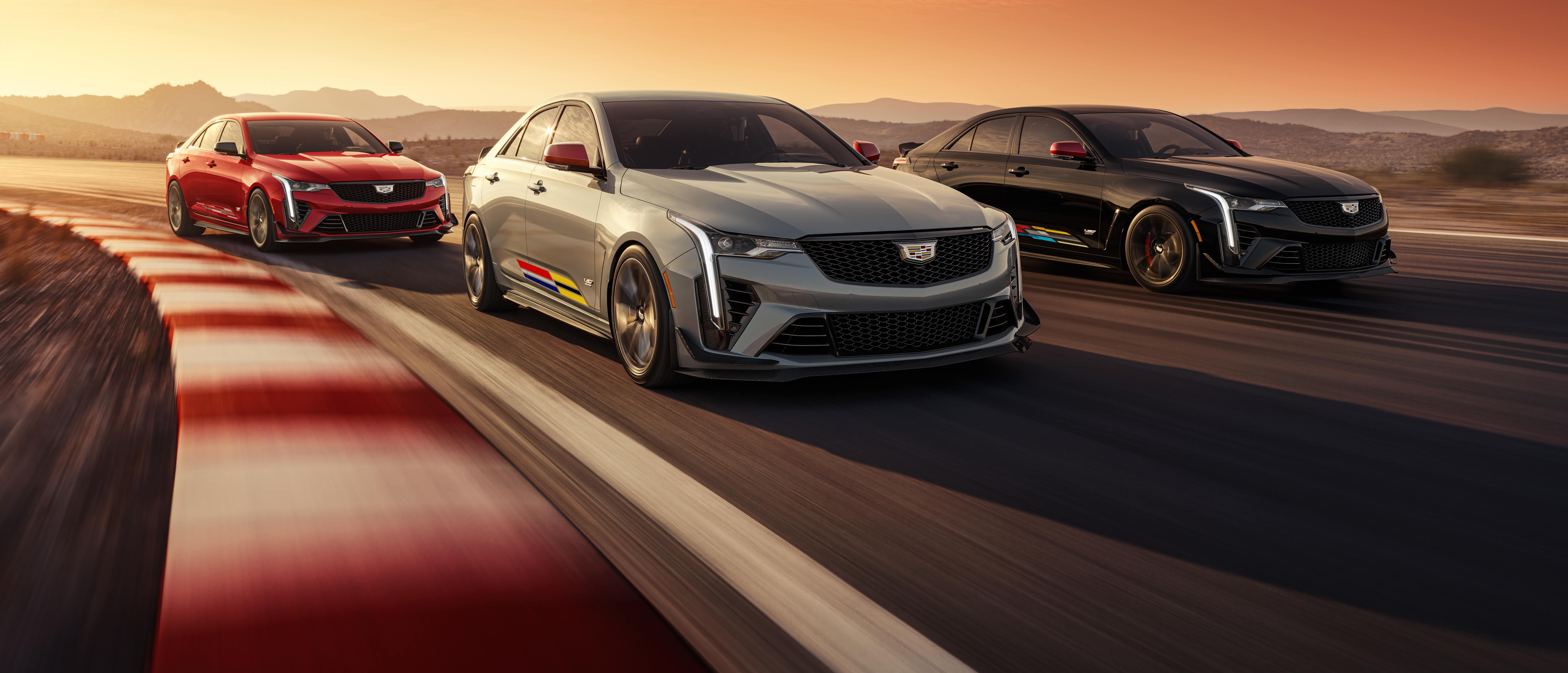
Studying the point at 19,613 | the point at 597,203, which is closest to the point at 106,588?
the point at 19,613

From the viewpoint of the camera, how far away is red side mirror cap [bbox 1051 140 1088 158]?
29.9 ft

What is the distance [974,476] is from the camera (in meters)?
4.00

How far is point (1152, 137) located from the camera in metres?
9.55

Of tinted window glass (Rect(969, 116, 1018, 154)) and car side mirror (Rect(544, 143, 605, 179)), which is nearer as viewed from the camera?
car side mirror (Rect(544, 143, 605, 179))

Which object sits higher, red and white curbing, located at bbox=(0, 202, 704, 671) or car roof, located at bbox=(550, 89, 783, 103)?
car roof, located at bbox=(550, 89, 783, 103)

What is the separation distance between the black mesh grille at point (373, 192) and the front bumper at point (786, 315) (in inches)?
297

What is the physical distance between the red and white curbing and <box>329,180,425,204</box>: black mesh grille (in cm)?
636

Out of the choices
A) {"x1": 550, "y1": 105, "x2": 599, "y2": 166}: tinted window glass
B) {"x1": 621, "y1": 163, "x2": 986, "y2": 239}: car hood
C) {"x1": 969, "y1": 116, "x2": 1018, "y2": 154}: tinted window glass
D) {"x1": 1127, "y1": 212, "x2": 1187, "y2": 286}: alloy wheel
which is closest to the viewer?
{"x1": 621, "y1": 163, "x2": 986, "y2": 239}: car hood

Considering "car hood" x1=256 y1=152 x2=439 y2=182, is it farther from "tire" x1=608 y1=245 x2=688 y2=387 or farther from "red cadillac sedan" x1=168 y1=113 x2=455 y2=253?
"tire" x1=608 y1=245 x2=688 y2=387

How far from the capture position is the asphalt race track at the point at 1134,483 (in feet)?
9.04

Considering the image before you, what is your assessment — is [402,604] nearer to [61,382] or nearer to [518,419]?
[518,419]

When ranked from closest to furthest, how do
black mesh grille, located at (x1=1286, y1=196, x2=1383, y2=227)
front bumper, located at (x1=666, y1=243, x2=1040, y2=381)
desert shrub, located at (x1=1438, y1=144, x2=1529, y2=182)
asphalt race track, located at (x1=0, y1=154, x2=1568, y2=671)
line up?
1. asphalt race track, located at (x1=0, y1=154, x2=1568, y2=671)
2. front bumper, located at (x1=666, y1=243, x2=1040, y2=381)
3. black mesh grille, located at (x1=1286, y1=196, x2=1383, y2=227)
4. desert shrub, located at (x1=1438, y1=144, x2=1529, y2=182)

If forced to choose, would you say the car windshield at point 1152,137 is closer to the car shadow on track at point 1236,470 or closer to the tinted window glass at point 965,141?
the tinted window glass at point 965,141

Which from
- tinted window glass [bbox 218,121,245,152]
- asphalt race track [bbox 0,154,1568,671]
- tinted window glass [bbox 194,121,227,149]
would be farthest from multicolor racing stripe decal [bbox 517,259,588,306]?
tinted window glass [bbox 194,121,227,149]
